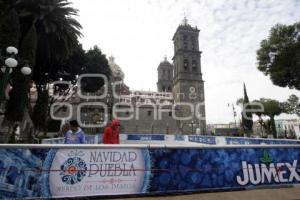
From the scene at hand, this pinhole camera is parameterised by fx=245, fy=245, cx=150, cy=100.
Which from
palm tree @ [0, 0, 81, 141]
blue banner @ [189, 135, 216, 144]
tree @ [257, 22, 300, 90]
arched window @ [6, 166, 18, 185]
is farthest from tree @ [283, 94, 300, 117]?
arched window @ [6, 166, 18, 185]

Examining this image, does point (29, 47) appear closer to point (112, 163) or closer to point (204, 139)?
point (204, 139)

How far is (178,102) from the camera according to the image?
2544 inches

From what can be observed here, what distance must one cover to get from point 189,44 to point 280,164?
60.7 metres

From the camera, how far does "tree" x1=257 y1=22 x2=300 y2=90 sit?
23922mm

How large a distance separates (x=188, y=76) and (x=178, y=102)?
24.1 ft

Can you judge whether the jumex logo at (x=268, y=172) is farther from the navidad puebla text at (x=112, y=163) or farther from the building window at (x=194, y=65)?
the building window at (x=194, y=65)

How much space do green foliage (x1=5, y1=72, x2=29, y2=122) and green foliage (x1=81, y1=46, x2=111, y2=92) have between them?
51.6 feet

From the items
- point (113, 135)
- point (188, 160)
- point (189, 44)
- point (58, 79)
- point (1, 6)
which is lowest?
point (188, 160)

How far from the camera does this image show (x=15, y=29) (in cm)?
1803

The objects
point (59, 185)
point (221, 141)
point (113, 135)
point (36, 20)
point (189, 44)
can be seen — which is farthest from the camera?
point (189, 44)

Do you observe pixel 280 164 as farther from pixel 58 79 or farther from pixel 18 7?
pixel 58 79

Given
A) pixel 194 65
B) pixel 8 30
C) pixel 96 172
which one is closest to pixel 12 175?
pixel 96 172

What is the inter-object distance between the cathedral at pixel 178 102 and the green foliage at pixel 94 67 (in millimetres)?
20362

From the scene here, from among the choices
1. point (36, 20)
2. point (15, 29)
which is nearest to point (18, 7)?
point (36, 20)
